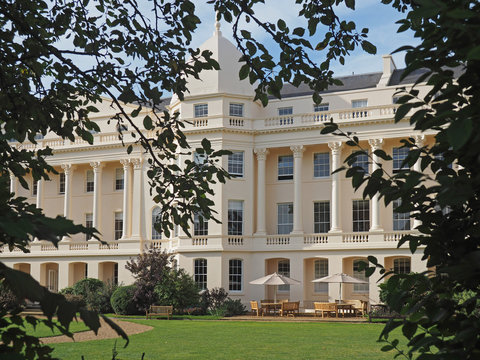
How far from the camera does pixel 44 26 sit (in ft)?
21.5

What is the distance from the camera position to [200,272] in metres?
39.1

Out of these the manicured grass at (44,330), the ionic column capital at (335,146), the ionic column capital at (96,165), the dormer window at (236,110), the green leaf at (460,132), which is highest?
the dormer window at (236,110)

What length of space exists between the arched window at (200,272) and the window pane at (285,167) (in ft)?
24.7

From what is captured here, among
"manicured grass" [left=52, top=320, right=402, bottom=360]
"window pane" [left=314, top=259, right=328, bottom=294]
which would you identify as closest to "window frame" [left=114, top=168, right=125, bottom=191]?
"window pane" [left=314, top=259, right=328, bottom=294]

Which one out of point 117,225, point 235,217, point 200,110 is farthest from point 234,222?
point 117,225

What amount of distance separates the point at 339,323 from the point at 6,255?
2843cm

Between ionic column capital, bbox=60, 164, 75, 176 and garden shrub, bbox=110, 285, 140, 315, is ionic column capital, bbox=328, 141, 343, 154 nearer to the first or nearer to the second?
garden shrub, bbox=110, 285, 140, 315

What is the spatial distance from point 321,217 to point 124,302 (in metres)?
13.5

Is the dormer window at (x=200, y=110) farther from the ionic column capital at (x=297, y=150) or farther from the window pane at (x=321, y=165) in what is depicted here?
the window pane at (x=321, y=165)

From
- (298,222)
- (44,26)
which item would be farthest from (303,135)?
(44,26)

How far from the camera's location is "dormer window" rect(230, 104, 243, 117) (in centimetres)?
4003

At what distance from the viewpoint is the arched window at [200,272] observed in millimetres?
38844

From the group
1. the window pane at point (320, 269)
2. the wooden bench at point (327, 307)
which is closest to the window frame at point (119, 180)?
the window pane at point (320, 269)

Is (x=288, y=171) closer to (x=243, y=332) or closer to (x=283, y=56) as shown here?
(x=243, y=332)
